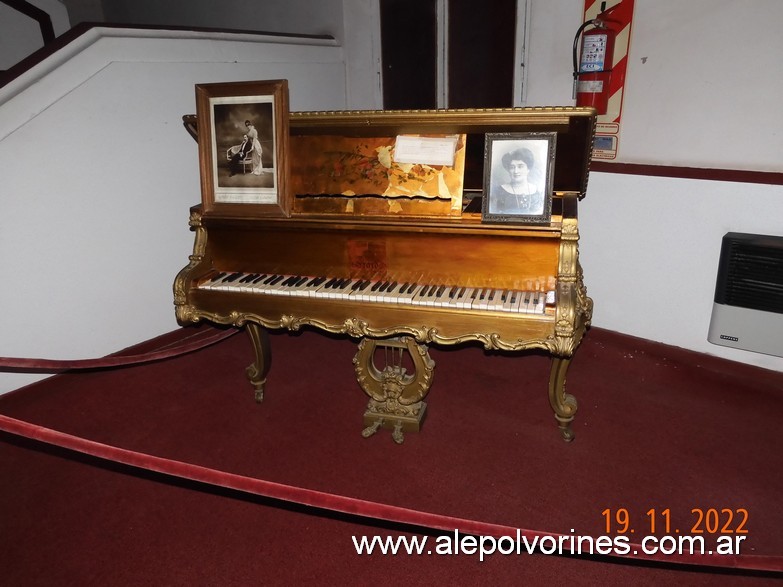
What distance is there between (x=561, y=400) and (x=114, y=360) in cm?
247

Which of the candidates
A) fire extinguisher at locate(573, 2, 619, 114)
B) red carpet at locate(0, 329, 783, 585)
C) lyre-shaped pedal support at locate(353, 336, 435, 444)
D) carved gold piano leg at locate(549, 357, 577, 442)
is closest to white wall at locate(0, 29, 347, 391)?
red carpet at locate(0, 329, 783, 585)

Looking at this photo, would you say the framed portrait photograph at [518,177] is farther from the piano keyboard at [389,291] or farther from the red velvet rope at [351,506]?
the red velvet rope at [351,506]

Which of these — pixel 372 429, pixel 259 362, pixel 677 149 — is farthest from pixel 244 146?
pixel 677 149

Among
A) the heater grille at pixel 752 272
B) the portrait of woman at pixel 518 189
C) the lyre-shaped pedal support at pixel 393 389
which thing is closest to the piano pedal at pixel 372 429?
the lyre-shaped pedal support at pixel 393 389

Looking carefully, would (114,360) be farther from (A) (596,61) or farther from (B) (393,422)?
(A) (596,61)

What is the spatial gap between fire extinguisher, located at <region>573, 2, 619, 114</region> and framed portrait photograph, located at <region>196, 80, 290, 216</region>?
1.96 m

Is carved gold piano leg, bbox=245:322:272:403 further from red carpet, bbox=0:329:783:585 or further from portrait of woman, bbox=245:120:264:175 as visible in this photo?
portrait of woman, bbox=245:120:264:175

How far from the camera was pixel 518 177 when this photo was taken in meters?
2.45

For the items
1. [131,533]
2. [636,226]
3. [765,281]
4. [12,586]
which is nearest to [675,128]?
[636,226]

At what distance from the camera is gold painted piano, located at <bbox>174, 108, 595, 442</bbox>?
2420 mm

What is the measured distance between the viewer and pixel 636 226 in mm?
3631

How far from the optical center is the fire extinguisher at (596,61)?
3338mm

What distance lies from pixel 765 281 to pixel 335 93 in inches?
148

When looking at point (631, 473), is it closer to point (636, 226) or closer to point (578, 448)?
point (578, 448)
